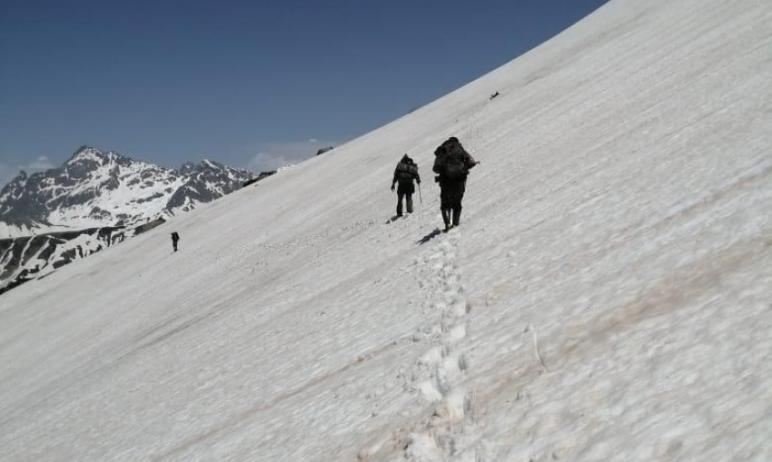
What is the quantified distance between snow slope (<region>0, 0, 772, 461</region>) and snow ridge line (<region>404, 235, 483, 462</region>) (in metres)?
0.03

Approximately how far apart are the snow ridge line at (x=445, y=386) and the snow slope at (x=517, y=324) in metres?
0.03

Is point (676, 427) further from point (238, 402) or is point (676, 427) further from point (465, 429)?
point (238, 402)

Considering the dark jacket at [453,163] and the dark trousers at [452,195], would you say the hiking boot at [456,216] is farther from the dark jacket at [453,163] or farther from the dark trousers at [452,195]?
the dark jacket at [453,163]

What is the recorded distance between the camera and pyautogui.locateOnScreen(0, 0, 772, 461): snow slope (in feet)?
15.2

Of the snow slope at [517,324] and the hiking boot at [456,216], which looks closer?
the snow slope at [517,324]

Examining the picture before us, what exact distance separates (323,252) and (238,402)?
12.8m

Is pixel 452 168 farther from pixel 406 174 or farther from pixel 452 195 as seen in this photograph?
pixel 406 174

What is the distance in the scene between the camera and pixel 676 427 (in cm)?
396

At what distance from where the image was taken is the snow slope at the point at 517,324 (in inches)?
183

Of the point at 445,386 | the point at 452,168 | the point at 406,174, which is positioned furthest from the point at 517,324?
the point at 406,174

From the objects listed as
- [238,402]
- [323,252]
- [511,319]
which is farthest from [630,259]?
[323,252]

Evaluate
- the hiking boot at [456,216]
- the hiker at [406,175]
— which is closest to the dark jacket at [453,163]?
the hiking boot at [456,216]

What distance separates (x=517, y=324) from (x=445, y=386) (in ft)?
4.35

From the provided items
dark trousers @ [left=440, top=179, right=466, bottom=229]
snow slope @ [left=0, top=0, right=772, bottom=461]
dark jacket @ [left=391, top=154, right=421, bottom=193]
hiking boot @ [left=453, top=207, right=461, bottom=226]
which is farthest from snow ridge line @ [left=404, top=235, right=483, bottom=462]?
dark jacket @ [left=391, top=154, right=421, bottom=193]
